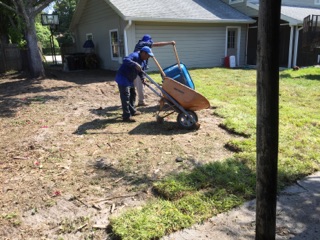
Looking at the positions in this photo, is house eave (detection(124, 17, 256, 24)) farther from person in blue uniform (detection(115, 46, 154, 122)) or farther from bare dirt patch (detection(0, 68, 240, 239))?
person in blue uniform (detection(115, 46, 154, 122))

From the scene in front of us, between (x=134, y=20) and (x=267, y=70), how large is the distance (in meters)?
12.9

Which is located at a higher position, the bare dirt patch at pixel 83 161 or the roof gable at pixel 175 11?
the roof gable at pixel 175 11

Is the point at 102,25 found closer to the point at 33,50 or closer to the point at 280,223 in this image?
the point at 33,50

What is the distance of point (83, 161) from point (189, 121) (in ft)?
7.16

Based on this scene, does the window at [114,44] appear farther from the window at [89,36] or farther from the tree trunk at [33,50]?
the tree trunk at [33,50]

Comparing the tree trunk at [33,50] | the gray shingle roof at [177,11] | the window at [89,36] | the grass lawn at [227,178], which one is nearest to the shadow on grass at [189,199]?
the grass lawn at [227,178]

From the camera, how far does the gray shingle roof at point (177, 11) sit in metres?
14.1

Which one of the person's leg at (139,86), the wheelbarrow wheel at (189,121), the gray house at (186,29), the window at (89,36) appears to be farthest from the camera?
the window at (89,36)

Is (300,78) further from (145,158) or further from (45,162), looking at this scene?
(45,162)

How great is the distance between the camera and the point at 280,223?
9.53 ft

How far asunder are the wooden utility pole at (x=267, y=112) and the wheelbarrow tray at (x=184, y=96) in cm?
336

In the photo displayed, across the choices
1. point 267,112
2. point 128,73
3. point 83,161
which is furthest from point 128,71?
point 267,112

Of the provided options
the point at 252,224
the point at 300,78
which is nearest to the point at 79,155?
the point at 252,224

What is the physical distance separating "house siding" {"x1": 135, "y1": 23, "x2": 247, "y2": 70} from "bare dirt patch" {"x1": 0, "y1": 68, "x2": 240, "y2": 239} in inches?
334
